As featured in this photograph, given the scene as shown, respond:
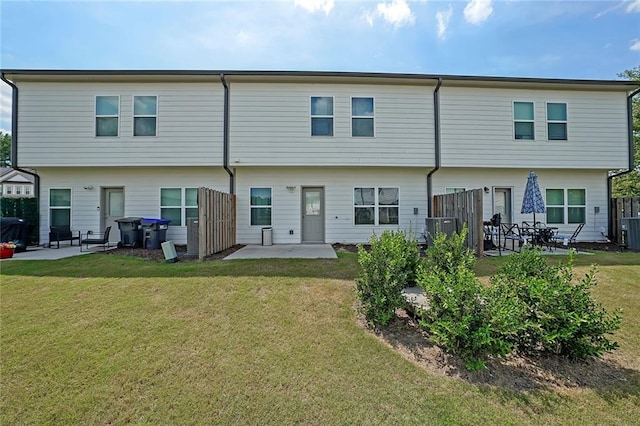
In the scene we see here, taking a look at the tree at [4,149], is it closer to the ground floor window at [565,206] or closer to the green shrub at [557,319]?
the green shrub at [557,319]

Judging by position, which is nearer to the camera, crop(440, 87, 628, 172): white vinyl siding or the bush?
the bush

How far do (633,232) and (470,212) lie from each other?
238 inches

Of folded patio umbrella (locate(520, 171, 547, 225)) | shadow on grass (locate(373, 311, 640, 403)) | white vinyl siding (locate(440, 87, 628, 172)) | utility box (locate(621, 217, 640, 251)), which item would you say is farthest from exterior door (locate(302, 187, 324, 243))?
utility box (locate(621, 217, 640, 251))

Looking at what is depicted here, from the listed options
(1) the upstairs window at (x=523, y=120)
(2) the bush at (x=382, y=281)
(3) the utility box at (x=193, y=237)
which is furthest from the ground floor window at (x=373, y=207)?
(2) the bush at (x=382, y=281)

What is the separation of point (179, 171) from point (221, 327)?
8382 mm

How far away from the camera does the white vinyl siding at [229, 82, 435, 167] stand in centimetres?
989

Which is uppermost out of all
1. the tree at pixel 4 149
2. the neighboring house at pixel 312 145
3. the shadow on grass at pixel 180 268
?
the tree at pixel 4 149

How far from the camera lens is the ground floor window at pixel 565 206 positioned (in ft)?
35.8

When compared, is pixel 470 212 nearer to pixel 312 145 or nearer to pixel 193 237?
pixel 312 145

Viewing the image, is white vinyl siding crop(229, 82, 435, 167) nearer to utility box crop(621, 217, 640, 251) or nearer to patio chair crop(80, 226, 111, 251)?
patio chair crop(80, 226, 111, 251)

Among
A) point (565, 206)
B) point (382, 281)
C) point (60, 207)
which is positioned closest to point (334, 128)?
point (382, 281)

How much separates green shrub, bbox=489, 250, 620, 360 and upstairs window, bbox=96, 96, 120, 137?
1222 cm

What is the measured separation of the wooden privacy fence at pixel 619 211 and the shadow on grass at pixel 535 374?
1041cm

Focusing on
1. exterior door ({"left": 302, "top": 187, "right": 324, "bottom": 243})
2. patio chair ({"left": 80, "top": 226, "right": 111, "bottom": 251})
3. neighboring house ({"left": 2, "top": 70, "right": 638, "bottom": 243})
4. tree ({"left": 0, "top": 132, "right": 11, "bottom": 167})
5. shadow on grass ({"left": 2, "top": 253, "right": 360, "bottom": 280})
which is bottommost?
shadow on grass ({"left": 2, "top": 253, "right": 360, "bottom": 280})
